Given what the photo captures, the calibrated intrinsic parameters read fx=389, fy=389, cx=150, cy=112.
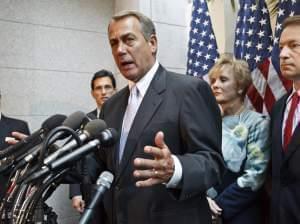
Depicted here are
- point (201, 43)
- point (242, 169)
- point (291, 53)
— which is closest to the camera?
point (291, 53)

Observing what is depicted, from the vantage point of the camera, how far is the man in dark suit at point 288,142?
5.63ft

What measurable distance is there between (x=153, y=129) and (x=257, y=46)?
65.7 inches

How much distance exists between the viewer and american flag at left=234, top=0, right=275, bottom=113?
256 centimetres

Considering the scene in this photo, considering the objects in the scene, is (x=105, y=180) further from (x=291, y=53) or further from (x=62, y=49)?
(x=62, y=49)

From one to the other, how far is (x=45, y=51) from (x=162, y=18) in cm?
111

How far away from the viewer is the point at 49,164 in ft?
2.94

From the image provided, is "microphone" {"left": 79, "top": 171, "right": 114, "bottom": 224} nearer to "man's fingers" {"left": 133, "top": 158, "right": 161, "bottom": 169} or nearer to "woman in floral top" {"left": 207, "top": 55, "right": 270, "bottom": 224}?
"man's fingers" {"left": 133, "top": 158, "right": 161, "bottom": 169}

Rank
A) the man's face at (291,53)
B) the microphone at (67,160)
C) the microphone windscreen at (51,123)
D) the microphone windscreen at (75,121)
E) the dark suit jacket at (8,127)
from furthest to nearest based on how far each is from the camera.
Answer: the dark suit jacket at (8,127), the man's face at (291,53), the microphone windscreen at (51,123), the microphone windscreen at (75,121), the microphone at (67,160)

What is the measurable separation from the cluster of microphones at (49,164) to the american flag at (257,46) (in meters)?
1.68

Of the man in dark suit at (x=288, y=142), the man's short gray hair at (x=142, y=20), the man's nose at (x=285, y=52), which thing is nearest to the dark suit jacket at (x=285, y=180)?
the man in dark suit at (x=288, y=142)

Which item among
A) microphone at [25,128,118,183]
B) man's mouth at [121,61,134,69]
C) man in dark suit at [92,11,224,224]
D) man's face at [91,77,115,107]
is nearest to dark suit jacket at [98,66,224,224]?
man in dark suit at [92,11,224,224]

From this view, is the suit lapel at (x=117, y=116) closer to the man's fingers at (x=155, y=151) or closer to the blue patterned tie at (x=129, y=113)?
the blue patterned tie at (x=129, y=113)

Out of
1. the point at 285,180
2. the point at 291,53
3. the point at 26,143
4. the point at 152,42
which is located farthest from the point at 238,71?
the point at 26,143

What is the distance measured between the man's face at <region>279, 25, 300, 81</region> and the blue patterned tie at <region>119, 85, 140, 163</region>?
79 cm
